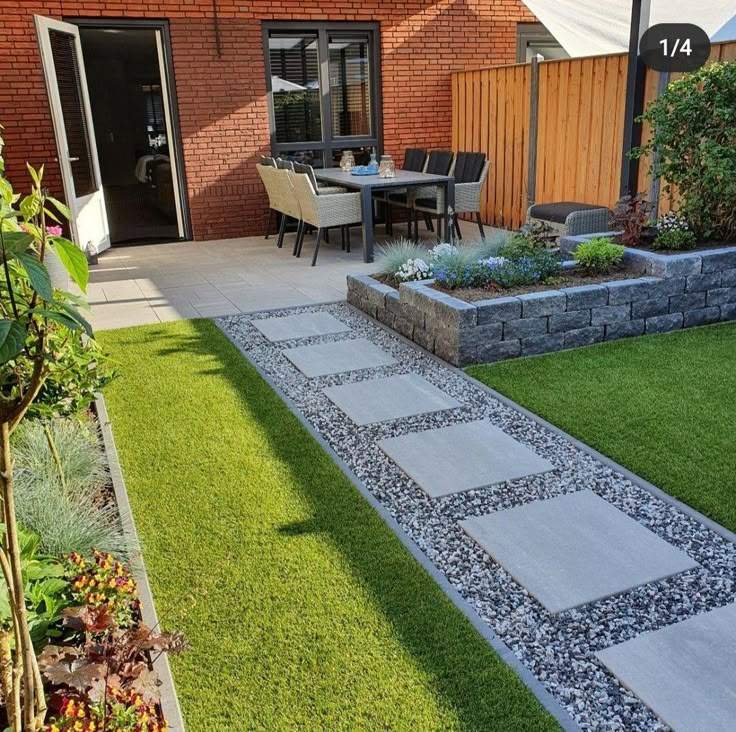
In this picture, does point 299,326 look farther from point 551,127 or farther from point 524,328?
point 551,127

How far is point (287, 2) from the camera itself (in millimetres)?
8750

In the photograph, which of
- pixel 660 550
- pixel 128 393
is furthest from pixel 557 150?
pixel 660 550

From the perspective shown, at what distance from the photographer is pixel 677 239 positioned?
5.14 metres

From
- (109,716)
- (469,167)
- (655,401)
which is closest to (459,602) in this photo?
(109,716)

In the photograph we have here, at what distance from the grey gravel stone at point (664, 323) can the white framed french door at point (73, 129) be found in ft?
17.9

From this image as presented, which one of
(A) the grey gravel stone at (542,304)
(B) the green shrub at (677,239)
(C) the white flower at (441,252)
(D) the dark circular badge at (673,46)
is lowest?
(A) the grey gravel stone at (542,304)

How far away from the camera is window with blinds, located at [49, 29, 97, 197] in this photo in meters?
7.34

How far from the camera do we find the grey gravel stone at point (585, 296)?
454 centimetres

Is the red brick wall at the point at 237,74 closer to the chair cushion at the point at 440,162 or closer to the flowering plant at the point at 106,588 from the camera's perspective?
the chair cushion at the point at 440,162

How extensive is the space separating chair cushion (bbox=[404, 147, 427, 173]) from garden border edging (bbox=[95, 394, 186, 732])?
20.6 ft

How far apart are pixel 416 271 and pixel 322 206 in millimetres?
2228

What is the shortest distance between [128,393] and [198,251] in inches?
187

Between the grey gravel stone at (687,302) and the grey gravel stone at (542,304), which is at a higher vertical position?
the grey gravel stone at (542,304)

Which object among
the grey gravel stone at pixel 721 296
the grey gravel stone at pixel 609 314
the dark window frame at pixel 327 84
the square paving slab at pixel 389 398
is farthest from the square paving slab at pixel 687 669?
the dark window frame at pixel 327 84
